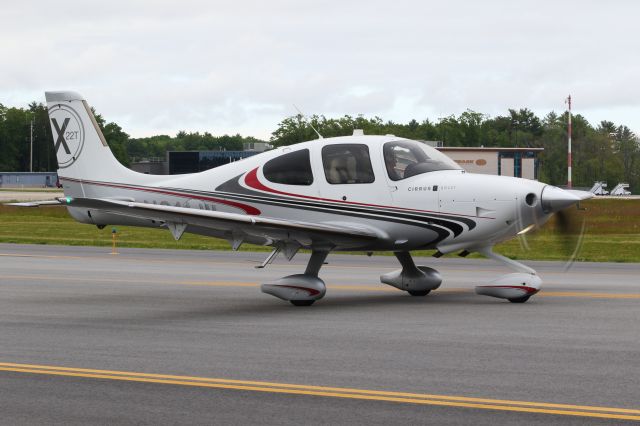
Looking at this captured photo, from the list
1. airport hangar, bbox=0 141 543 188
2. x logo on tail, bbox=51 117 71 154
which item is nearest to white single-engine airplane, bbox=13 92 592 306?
x logo on tail, bbox=51 117 71 154

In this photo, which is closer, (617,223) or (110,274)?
(110,274)

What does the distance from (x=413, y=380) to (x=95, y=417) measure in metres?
2.99

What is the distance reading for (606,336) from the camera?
12.4 meters

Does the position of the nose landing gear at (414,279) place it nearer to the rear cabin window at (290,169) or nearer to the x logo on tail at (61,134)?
the rear cabin window at (290,169)

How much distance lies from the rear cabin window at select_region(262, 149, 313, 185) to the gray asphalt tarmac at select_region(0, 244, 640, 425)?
204 centimetres

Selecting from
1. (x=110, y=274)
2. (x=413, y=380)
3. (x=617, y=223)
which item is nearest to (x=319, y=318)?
Answer: (x=413, y=380)

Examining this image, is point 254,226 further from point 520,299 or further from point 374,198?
point 520,299

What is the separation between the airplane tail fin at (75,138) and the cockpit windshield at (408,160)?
17.3 ft

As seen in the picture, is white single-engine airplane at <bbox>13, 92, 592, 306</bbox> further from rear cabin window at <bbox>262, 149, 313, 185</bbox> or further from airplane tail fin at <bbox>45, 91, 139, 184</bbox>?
airplane tail fin at <bbox>45, 91, 139, 184</bbox>

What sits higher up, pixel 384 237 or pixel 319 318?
pixel 384 237

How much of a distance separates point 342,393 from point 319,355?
2228 millimetres

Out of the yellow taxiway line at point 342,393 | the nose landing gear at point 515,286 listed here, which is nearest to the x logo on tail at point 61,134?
the nose landing gear at point 515,286

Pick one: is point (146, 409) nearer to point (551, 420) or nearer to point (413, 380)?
point (413, 380)

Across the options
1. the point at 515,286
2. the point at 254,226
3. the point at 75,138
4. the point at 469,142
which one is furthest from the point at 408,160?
the point at 469,142
